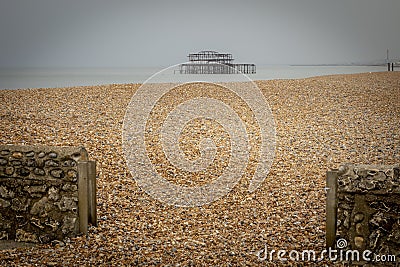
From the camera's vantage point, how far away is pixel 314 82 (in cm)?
1545

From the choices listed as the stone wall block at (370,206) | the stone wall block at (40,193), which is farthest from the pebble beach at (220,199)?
the stone wall block at (370,206)

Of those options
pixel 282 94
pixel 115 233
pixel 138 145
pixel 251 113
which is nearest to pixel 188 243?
pixel 115 233

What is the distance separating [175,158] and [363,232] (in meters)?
3.89

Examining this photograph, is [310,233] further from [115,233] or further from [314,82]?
[314,82]

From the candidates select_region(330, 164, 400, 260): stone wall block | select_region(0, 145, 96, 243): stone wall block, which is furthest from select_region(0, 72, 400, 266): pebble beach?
select_region(330, 164, 400, 260): stone wall block

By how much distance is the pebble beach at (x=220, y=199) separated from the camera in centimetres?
487

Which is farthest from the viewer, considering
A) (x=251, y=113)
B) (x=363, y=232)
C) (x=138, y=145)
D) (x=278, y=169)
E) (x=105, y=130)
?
(x=251, y=113)

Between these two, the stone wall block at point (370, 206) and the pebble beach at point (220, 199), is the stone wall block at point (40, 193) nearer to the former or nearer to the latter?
the pebble beach at point (220, 199)

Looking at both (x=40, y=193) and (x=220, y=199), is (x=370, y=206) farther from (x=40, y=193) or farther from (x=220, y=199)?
(x=40, y=193)

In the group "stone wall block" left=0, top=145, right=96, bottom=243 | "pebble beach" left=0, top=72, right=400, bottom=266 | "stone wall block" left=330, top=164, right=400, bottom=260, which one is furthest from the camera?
"stone wall block" left=0, top=145, right=96, bottom=243

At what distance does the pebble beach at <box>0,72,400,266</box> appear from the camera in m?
4.87

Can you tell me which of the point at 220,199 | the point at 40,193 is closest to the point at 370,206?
the point at 220,199

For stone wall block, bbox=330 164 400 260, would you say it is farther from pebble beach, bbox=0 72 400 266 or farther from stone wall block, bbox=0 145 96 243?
stone wall block, bbox=0 145 96 243

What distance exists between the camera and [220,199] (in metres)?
6.39
